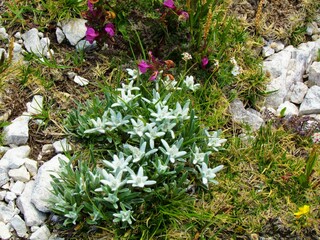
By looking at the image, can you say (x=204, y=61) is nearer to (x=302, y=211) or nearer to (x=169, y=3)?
(x=169, y=3)

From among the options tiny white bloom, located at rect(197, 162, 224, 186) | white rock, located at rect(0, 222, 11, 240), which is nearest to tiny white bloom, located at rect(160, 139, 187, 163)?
tiny white bloom, located at rect(197, 162, 224, 186)

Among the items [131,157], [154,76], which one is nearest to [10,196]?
[131,157]

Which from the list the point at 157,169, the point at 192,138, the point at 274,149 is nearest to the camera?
the point at 157,169

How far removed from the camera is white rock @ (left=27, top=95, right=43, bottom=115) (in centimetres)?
434

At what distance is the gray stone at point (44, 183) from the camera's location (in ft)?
12.7

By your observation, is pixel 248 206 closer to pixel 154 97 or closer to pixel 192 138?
pixel 192 138

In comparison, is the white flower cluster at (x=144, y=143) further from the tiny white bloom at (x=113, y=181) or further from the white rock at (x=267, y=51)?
the white rock at (x=267, y=51)

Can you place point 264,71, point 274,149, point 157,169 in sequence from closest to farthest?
1. point 157,169
2. point 274,149
3. point 264,71

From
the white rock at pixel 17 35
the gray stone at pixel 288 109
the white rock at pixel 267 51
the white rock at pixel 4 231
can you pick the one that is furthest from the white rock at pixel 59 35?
the gray stone at pixel 288 109

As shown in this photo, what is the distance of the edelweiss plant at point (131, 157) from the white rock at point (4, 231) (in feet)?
1.21

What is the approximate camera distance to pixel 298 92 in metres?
4.92

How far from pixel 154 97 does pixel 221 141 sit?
1.96 ft

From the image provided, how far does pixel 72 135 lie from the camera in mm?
4238

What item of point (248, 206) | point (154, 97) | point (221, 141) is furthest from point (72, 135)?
point (248, 206)
